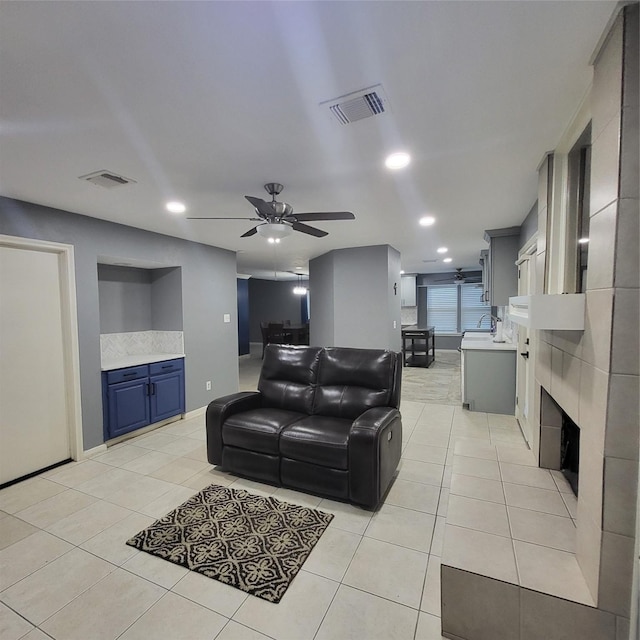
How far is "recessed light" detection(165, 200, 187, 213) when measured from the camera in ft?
9.85

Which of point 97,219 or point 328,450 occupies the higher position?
point 97,219

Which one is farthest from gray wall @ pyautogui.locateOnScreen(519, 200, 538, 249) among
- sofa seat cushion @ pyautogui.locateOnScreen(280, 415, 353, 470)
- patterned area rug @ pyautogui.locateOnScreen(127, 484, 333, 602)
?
patterned area rug @ pyautogui.locateOnScreen(127, 484, 333, 602)

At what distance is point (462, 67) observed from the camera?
4.43ft

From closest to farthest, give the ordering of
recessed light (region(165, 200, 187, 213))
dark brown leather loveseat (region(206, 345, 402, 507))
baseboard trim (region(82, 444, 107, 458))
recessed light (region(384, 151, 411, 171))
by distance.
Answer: recessed light (region(384, 151, 411, 171)), dark brown leather loveseat (region(206, 345, 402, 507)), recessed light (region(165, 200, 187, 213)), baseboard trim (region(82, 444, 107, 458))

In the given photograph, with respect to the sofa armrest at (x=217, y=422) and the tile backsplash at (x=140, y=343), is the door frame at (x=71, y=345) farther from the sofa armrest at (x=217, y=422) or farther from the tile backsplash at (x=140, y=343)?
the sofa armrest at (x=217, y=422)

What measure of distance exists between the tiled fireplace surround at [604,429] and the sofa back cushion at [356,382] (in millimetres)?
1479

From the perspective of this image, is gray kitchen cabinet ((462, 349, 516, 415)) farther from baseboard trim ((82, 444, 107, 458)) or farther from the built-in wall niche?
baseboard trim ((82, 444, 107, 458))

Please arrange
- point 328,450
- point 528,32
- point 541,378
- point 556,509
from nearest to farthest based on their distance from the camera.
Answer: point 528,32 < point 556,509 < point 541,378 < point 328,450

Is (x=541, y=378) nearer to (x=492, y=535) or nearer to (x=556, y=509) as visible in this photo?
(x=556, y=509)

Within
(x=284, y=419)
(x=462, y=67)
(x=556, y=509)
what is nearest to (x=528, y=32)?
(x=462, y=67)

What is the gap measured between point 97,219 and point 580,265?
163 inches

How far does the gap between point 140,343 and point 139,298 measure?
0.62 metres

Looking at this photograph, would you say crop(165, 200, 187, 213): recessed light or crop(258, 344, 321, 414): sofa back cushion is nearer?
crop(165, 200, 187, 213): recessed light

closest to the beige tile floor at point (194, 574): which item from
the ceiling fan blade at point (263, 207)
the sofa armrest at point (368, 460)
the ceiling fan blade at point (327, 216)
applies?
the sofa armrest at point (368, 460)
